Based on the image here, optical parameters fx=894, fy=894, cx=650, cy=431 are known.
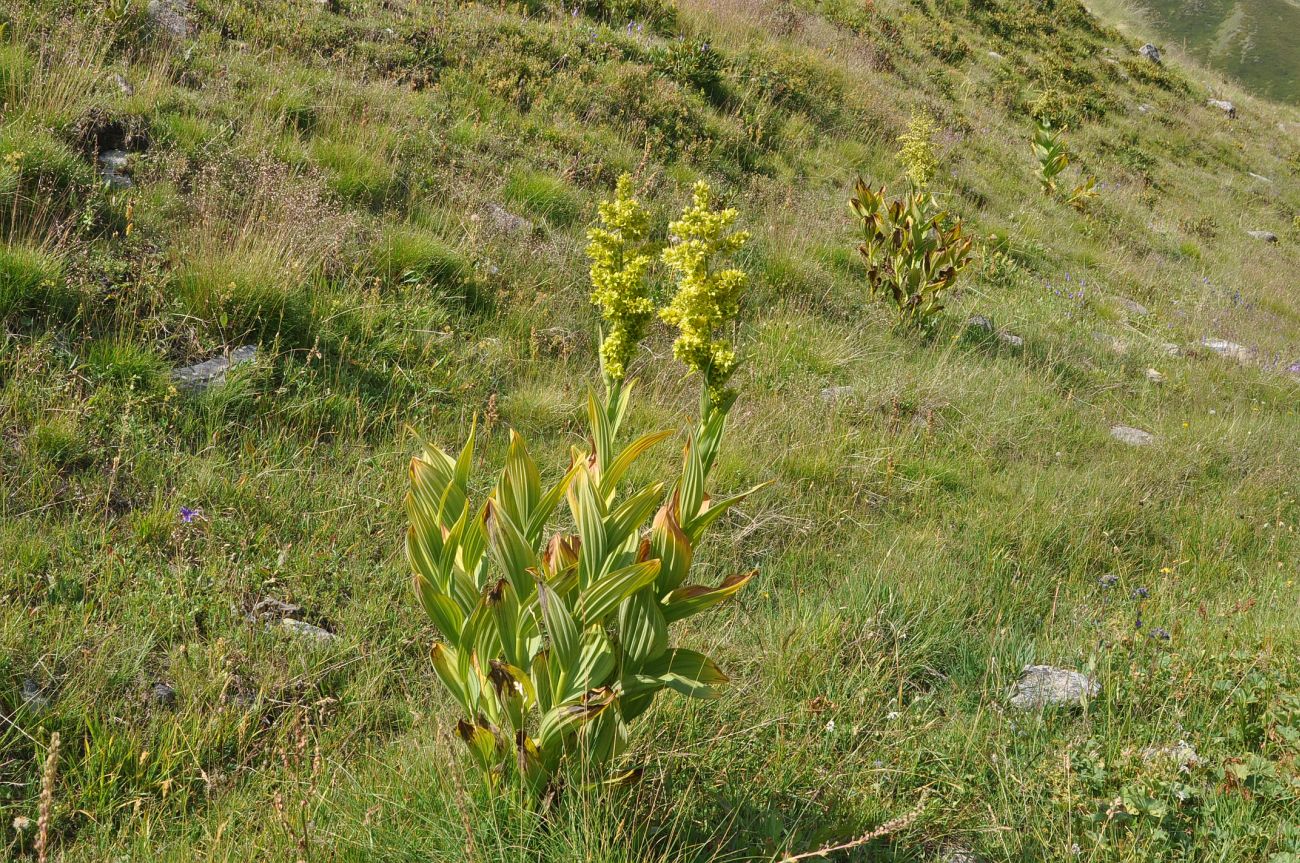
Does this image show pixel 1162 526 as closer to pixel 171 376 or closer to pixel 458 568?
pixel 458 568

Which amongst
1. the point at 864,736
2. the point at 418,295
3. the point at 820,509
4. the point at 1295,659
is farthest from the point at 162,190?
the point at 1295,659

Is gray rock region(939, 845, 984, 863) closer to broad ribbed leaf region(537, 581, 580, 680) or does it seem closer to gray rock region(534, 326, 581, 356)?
broad ribbed leaf region(537, 581, 580, 680)

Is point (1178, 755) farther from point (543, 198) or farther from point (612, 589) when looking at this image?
point (543, 198)

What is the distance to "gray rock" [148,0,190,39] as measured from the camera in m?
6.10

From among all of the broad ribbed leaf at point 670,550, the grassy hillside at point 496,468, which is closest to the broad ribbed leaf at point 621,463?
the broad ribbed leaf at point 670,550

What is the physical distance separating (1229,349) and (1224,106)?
674 inches

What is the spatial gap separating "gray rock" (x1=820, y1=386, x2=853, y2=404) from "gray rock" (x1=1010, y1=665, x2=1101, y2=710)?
2236mm

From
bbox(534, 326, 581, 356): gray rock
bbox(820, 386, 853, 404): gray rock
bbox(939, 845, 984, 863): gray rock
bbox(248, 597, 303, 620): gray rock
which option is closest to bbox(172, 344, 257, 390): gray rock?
bbox(248, 597, 303, 620): gray rock

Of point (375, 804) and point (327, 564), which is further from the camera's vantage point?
point (327, 564)

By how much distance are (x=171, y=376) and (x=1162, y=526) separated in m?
5.04

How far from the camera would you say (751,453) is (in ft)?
14.9

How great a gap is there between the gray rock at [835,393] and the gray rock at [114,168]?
4000mm

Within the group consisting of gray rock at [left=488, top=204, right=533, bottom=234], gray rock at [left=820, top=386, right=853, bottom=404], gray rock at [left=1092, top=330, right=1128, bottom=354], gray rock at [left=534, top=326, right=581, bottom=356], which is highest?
gray rock at [left=1092, top=330, right=1128, bottom=354]

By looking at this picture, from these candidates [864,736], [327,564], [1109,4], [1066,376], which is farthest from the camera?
[1109,4]
